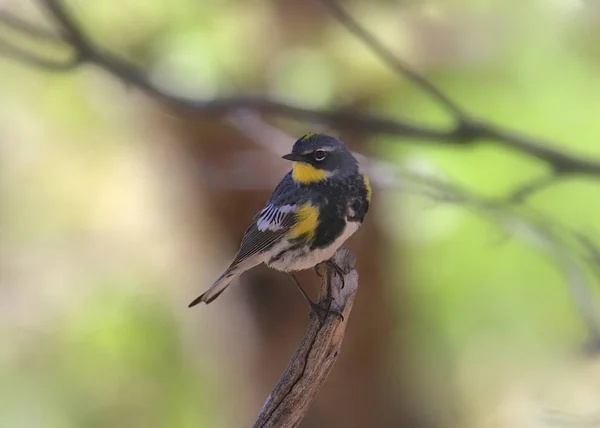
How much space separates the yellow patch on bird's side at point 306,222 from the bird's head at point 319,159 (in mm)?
109

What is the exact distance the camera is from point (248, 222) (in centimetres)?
381

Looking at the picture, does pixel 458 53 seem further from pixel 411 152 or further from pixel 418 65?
pixel 411 152

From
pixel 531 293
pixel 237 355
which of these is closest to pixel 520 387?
pixel 531 293

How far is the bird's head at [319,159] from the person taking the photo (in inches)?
76.5

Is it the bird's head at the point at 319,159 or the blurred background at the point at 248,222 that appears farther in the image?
the blurred background at the point at 248,222

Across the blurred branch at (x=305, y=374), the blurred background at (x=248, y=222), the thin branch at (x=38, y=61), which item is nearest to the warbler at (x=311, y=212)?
the blurred branch at (x=305, y=374)

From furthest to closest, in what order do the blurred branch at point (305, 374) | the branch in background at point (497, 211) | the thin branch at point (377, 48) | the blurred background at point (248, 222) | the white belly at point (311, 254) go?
the blurred background at point (248, 222)
the branch in background at point (497, 211)
the thin branch at point (377, 48)
the white belly at point (311, 254)
the blurred branch at point (305, 374)

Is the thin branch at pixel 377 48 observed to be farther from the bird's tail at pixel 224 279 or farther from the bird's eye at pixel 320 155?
the bird's tail at pixel 224 279

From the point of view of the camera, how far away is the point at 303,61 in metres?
3.81

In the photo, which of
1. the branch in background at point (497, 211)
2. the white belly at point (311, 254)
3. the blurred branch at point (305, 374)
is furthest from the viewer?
the branch in background at point (497, 211)

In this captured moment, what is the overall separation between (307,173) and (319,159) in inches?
2.2

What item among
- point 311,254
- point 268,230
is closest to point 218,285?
point 268,230

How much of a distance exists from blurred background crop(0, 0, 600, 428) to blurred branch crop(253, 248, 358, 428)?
1796mm

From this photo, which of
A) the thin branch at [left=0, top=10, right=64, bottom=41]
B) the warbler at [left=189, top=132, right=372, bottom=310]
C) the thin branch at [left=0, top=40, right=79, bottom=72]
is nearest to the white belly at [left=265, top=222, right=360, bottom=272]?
the warbler at [left=189, top=132, right=372, bottom=310]
